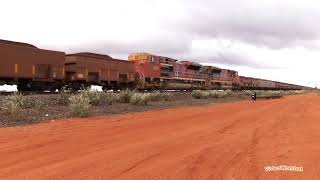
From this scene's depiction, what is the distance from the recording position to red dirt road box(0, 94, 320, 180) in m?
7.46

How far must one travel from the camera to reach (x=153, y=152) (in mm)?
9289

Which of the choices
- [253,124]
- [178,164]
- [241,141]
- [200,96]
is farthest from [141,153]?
[200,96]

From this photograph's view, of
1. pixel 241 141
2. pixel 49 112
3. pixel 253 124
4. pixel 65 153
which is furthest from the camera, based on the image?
pixel 49 112

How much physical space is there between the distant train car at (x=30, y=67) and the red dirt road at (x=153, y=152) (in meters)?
14.4

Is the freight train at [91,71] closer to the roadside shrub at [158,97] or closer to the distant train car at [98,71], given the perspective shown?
the distant train car at [98,71]

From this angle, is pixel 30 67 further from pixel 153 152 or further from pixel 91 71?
pixel 153 152

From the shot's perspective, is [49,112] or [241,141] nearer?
[241,141]

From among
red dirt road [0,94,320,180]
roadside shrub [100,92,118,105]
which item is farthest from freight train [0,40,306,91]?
red dirt road [0,94,320,180]

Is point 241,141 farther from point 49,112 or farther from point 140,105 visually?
point 140,105

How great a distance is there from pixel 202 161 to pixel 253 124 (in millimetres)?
7909

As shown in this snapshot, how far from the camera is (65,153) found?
9102mm

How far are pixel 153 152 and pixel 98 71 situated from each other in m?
28.4

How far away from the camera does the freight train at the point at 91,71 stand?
27859 millimetres

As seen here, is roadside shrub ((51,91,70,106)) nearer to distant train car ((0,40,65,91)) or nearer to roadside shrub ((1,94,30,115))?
roadside shrub ((1,94,30,115))
